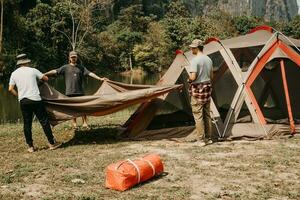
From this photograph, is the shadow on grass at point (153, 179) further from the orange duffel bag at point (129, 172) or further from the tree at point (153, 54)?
the tree at point (153, 54)

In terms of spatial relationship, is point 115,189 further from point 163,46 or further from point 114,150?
point 163,46

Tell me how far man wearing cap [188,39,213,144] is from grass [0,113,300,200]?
54 cm

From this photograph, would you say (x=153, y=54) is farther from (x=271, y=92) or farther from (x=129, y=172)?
(x=129, y=172)

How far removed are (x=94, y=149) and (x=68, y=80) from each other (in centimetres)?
237

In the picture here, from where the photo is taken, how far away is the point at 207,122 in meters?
10.5

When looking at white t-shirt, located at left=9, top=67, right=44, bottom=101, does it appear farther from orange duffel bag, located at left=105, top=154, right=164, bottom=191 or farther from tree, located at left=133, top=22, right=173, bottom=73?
tree, located at left=133, top=22, right=173, bottom=73

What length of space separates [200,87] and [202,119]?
0.69 metres

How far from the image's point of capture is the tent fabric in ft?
34.6

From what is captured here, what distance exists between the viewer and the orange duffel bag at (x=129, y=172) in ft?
23.5

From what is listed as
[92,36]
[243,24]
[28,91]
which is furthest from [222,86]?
[243,24]

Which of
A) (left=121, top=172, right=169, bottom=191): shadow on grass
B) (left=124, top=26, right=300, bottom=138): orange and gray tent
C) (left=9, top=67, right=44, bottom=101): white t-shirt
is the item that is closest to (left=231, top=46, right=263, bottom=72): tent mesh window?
(left=124, top=26, right=300, bottom=138): orange and gray tent

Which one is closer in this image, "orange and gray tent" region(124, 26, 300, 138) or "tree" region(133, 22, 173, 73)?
"orange and gray tent" region(124, 26, 300, 138)

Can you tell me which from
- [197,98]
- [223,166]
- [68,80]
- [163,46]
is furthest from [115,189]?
[163,46]

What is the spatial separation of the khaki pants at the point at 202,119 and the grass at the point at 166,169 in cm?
36
